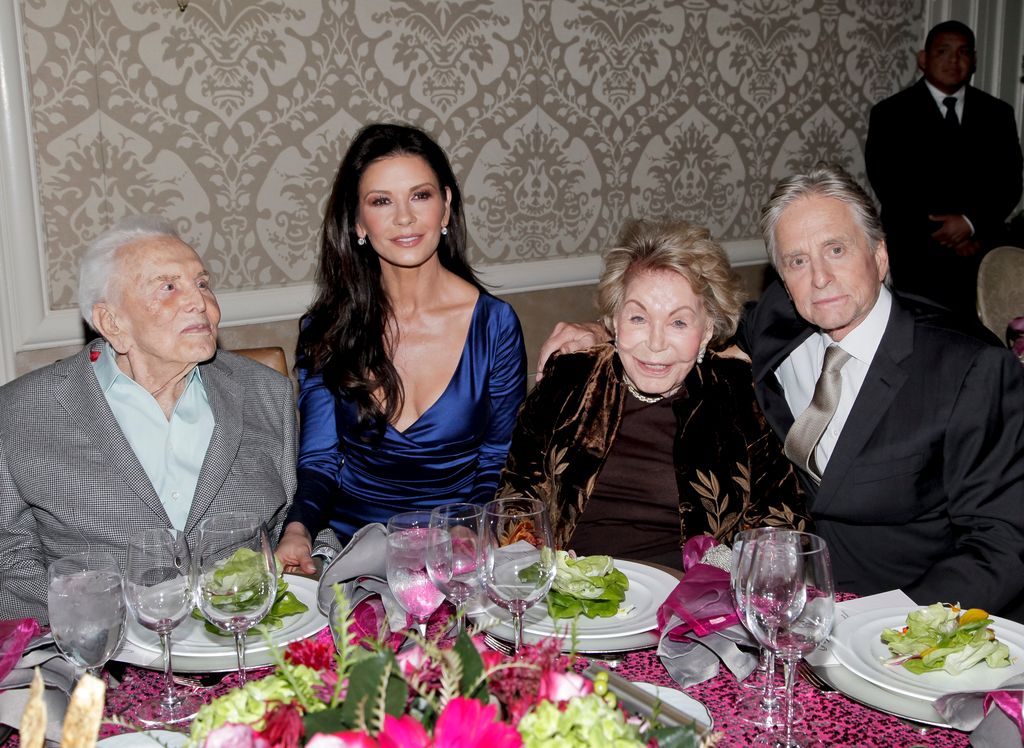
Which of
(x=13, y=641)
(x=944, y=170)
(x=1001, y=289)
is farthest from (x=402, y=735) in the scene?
(x=944, y=170)

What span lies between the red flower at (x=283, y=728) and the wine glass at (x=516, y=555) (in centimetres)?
47

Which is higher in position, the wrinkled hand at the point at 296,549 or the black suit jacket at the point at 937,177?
the black suit jacket at the point at 937,177

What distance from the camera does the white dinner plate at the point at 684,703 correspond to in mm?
1169

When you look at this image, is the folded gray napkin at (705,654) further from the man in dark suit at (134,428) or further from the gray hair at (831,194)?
the gray hair at (831,194)

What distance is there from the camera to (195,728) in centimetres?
87

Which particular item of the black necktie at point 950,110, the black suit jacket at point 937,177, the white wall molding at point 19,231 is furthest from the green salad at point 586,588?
the black necktie at point 950,110

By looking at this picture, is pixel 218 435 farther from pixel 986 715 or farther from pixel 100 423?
pixel 986 715

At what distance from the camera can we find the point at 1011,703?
1.09 m

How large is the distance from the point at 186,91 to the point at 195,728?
8.82 ft

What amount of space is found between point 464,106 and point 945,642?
283cm

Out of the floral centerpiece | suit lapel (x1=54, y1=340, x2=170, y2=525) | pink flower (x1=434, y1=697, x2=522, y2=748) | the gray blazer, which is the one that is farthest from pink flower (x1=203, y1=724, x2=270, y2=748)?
suit lapel (x1=54, y1=340, x2=170, y2=525)

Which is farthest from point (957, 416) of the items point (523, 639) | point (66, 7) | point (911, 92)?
point (911, 92)

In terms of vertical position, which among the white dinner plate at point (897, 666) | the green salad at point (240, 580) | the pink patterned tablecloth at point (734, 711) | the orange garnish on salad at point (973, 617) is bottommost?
the pink patterned tablecloth at point (734, 711)

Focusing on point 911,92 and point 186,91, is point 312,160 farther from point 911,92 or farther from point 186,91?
point 911,92
